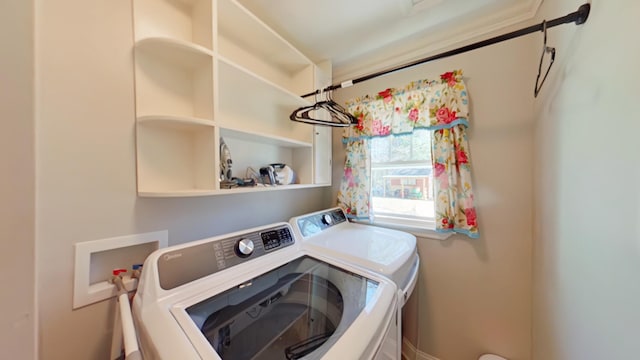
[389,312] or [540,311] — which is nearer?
[389,312]

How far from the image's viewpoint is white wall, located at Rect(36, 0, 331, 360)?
0.76 m

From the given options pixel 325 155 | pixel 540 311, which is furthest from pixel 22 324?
pixel 540 311

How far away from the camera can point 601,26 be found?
27.0 inches

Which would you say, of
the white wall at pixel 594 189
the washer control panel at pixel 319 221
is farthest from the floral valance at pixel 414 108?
the washer control panel at pixel 319 221

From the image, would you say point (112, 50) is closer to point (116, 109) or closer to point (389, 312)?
point (116, 109)

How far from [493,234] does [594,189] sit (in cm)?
86

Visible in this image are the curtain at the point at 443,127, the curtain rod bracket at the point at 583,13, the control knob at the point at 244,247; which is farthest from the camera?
Answer: the curtain at the point at 443,127

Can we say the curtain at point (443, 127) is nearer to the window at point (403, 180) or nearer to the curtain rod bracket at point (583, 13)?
the window at point (403, 180)

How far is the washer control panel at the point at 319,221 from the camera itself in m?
1.43

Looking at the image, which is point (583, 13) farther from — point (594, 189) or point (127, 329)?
point (127, 329)

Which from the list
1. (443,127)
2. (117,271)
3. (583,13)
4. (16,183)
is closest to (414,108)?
(443,127)

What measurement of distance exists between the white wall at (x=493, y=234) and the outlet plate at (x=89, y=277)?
6.12 ft

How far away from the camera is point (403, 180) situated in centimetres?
185

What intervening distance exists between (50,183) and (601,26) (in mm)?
1917
